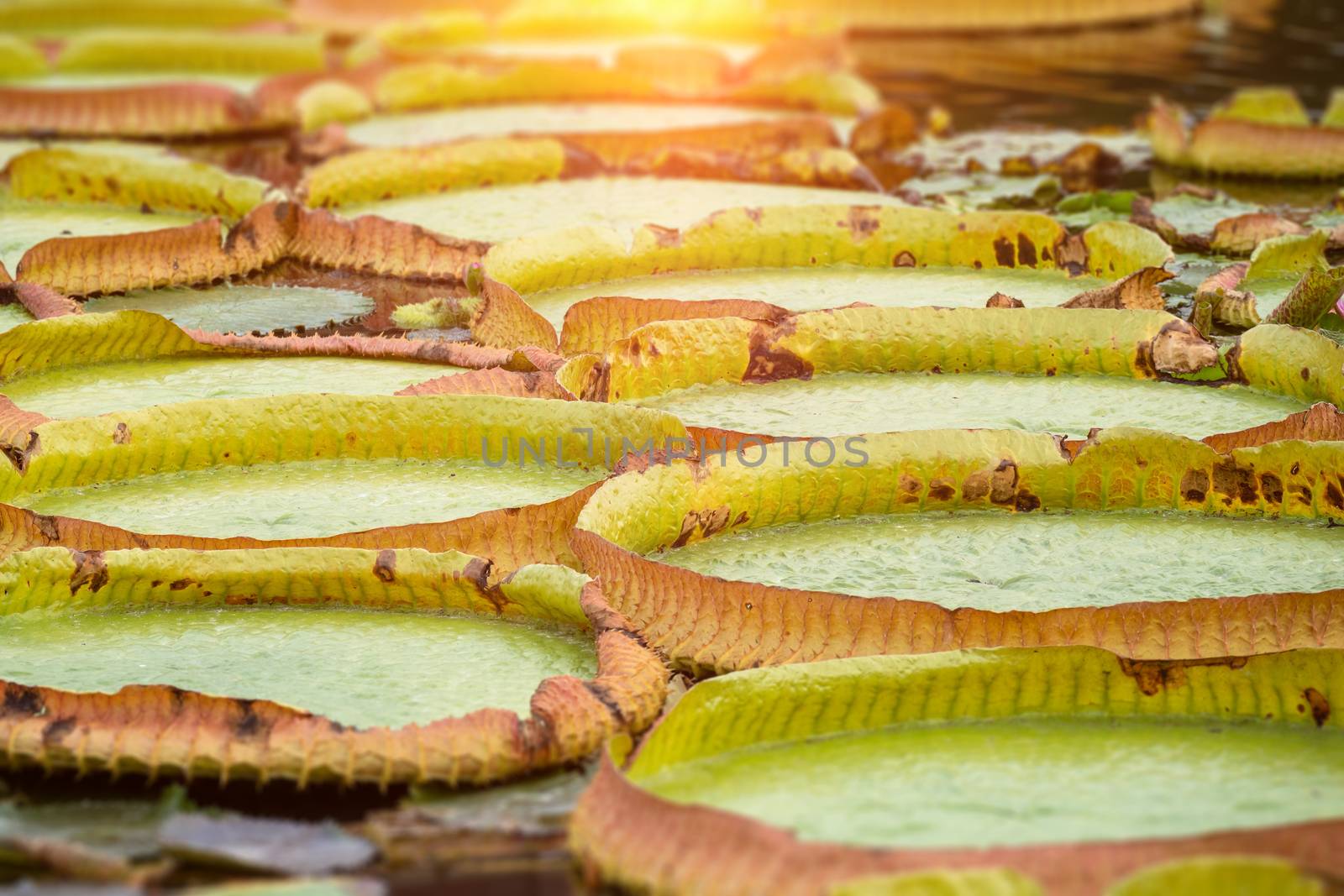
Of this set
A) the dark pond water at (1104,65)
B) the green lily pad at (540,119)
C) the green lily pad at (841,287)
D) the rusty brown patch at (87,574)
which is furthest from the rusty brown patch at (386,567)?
the dark pond water at (1104,65)

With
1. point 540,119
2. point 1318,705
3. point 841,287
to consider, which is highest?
point 540,119

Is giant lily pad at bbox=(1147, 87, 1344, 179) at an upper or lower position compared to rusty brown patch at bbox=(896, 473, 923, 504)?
upper

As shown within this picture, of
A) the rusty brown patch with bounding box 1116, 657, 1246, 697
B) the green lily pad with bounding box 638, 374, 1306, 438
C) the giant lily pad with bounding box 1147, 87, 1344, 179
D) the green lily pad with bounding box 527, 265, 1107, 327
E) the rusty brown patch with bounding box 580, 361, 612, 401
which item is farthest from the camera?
the giant lily pad with bounding box 1147, 87, 1344, 179

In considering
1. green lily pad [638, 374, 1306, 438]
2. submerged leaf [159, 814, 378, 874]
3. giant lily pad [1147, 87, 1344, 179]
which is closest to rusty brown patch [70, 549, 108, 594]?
submerged leaf [159, 814, 378, 874]

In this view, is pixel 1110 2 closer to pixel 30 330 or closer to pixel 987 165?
pixel 987 165

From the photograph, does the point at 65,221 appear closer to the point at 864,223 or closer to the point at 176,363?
the point at 176,363

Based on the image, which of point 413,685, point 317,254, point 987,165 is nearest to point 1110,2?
point 987,165

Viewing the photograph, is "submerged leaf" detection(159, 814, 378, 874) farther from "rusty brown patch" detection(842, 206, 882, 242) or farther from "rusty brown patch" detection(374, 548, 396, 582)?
"rusty brown patch" detection(842, 206, 882, 242)

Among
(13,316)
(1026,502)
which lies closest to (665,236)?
(13,316)
